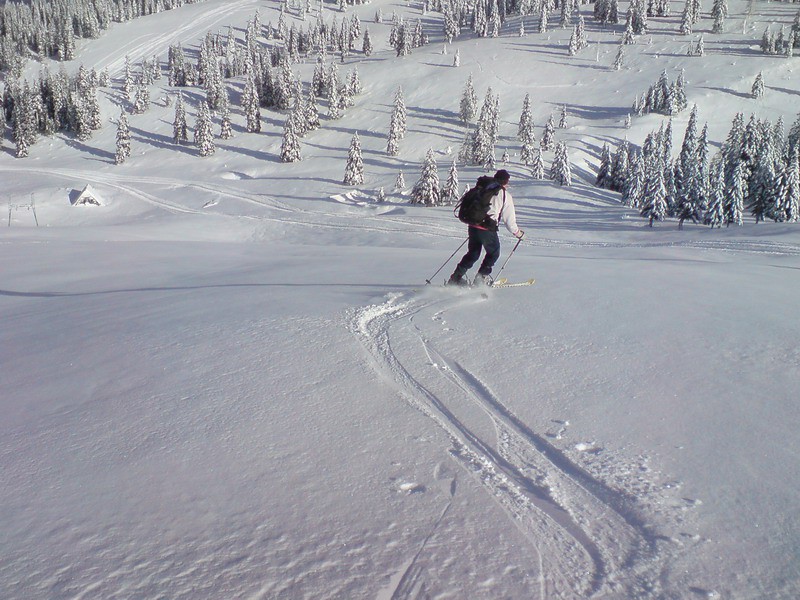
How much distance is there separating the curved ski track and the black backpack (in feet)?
11.3

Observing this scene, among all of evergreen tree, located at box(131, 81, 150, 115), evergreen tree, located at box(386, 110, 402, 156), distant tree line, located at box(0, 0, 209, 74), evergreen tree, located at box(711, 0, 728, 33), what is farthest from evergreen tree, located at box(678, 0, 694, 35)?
distant tree line, located at box(0, 0, 209, 74)

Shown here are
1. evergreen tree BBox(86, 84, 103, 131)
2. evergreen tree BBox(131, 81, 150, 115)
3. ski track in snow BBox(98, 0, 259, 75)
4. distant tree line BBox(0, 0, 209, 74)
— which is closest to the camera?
evergreen tree BBox(86, 84, 103, 131)

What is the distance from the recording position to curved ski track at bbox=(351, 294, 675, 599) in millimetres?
2184

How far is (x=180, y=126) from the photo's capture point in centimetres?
8238

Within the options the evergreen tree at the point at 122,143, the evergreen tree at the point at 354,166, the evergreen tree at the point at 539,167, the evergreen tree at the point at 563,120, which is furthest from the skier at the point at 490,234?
the evergreen tree at the point at 122,143

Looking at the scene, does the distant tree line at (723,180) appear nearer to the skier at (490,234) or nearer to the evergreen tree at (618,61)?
the skier at (490,234)

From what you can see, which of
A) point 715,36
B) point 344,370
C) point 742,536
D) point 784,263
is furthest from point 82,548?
point 715,36

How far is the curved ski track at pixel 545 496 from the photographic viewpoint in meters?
2.18

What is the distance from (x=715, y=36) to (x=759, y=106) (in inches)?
1392

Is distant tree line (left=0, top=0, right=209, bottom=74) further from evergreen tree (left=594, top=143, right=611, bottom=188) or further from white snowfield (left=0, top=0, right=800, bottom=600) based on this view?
white snowfield (left=0, top=0, right=800, bottom=600)

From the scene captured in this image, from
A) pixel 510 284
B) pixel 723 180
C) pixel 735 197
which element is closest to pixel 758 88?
pixel 735 197

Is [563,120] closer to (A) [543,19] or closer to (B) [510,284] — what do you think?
(A) [543,19]

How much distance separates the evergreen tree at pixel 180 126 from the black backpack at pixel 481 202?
282 feet

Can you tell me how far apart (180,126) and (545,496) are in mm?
92097
